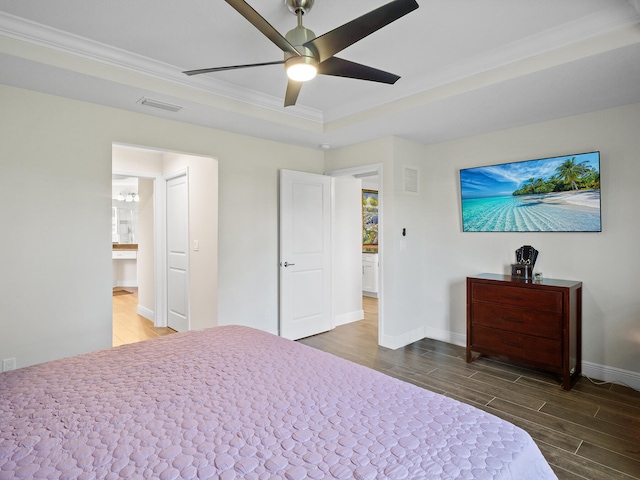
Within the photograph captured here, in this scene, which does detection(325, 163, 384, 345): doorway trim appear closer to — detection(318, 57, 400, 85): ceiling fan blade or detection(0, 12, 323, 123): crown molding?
detection(0, 12, 323, 123): crown molding

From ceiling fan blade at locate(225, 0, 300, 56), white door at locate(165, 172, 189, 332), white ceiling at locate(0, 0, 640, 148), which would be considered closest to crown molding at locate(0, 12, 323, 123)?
white ceiling at locate(0, 0, 640, 148)

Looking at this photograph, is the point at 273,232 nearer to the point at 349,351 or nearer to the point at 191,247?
the point at 191,247

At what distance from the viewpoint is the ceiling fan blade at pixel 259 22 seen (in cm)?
153

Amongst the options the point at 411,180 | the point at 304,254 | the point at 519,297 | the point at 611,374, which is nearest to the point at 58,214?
the point at 304,254

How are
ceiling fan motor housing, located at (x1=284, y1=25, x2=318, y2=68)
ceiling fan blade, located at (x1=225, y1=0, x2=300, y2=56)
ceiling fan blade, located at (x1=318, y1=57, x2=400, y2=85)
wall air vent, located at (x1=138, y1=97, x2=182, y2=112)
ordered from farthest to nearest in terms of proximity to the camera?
1. wall air vent, located at (x1=138, y1=97, x2=182, y2=112)
2. ceiling fan blade, located at (x1=318, y1=57, x2=400, y2=85)
3. ceiling fan motor housing, located at (x1=284, y1=25, x2=318, y2=68)
4. ceiling fan blade, located at (x1=225, y1=0, x2=300, y2=56)

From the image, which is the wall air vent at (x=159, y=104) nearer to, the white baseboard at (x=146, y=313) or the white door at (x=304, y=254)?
the white door at (x=304, y=254)

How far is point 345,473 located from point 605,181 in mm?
3470

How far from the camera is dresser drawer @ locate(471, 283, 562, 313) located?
Answer: 3.15 metres

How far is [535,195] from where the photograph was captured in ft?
11.7

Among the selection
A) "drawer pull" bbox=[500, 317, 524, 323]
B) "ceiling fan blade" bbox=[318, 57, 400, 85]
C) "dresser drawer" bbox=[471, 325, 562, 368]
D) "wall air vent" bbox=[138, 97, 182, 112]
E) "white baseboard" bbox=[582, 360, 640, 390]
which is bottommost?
"white baseboard" bbox=[582, 360, 640, 390]

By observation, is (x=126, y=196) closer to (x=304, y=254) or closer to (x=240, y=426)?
(x=304, y=254)

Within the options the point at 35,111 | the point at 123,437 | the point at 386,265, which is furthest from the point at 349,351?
the point at 35,111

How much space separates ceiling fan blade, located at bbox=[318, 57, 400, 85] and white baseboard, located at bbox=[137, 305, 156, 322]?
14.0ft

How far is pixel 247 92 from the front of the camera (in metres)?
3.30
